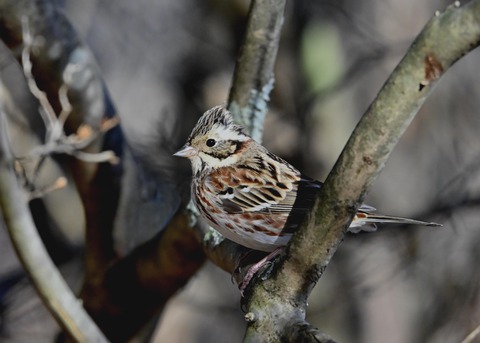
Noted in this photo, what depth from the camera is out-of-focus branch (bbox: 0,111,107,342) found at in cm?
364

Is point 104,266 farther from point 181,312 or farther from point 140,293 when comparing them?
point 181,312

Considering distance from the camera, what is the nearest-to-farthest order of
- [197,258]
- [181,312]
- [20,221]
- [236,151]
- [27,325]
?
[20,221], [236,151], [197,258], [27,325], [181,312]

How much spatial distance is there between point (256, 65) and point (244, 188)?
719 millimetres

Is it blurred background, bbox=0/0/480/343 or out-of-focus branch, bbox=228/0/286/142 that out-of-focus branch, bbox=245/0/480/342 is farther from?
blurred background, bbox=0/0/480/343

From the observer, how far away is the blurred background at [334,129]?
8.24m

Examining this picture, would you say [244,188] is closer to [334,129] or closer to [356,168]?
[356,168]

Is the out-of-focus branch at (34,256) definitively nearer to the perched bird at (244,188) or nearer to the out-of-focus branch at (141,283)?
the perched bird at (244,188)

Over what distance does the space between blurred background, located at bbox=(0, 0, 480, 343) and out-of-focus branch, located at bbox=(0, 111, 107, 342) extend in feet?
12.9

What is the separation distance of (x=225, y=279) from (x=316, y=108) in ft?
5.65

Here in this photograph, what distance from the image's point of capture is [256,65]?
16.7 ft

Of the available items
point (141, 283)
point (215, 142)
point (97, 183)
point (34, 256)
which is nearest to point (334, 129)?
point (141, 283)

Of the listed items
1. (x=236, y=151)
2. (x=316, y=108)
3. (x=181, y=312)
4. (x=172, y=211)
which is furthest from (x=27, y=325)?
(x=236, y=151)

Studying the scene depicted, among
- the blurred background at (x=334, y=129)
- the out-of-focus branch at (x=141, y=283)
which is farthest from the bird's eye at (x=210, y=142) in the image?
the blurred background at (x=334, y=129)

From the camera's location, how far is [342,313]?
852 centimetres
